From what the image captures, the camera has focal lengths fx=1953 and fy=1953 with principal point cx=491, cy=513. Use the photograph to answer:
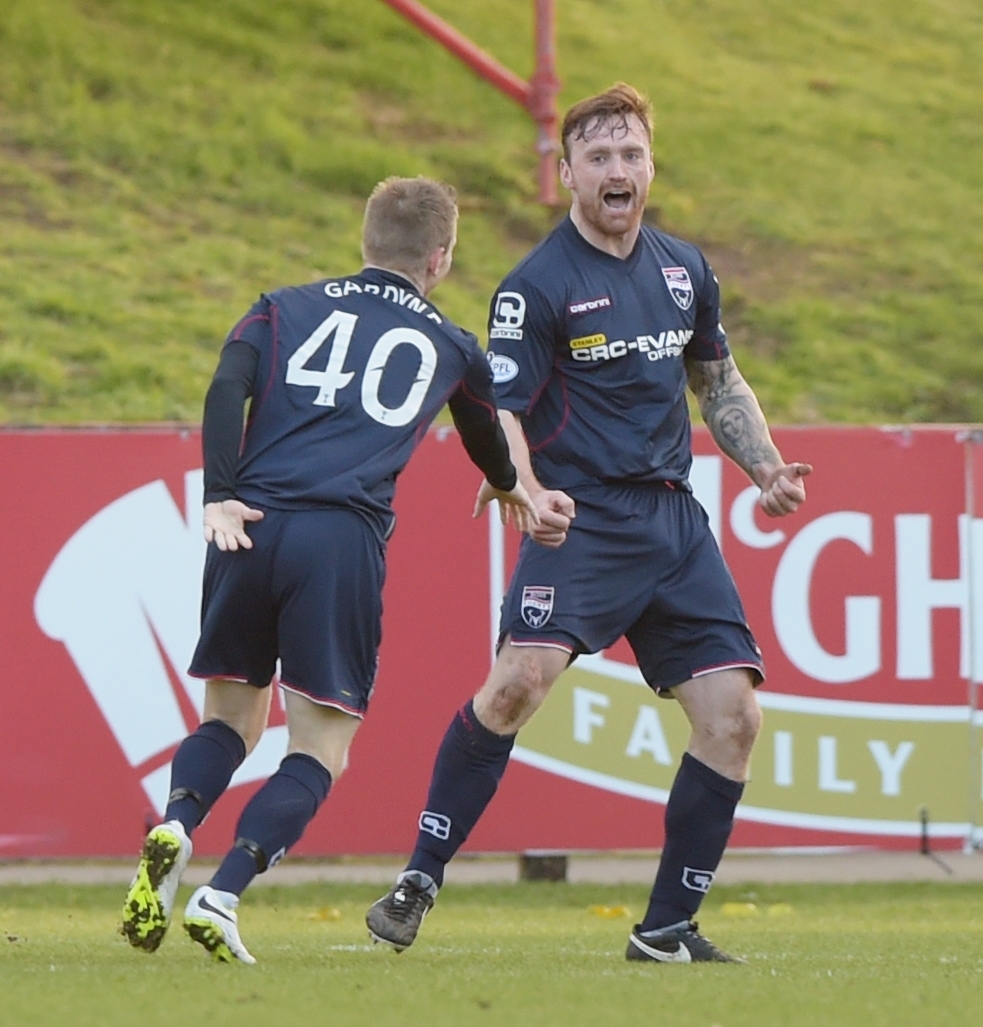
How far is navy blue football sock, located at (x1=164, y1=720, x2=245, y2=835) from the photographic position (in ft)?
15.6

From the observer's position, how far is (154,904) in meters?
4.43

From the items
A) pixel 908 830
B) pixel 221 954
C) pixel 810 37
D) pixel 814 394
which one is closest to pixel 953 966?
pixel 221 954

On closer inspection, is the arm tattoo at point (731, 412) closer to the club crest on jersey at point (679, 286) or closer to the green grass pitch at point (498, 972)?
the club crest on jersey at point (679, 286)

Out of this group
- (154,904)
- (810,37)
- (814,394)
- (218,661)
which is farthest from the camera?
(810,37)

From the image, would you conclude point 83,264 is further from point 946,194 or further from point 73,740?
point 946,194

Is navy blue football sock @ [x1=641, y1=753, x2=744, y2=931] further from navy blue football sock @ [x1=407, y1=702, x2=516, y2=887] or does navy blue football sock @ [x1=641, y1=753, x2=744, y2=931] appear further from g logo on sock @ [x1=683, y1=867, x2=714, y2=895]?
navy blue football sock @ [x1=407, y1=702, x2=516, y2=887]

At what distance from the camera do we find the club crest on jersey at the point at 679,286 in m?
5.50

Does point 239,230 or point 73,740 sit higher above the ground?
point 239,230

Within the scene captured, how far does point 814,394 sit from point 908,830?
503 centimetres

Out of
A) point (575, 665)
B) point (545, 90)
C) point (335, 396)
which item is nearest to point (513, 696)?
point (335, 396)

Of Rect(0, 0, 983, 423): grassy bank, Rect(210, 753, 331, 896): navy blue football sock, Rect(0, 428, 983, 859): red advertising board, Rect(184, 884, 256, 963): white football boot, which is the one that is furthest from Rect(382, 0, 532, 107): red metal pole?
Rect(184, 884, 256, 963): white football boot

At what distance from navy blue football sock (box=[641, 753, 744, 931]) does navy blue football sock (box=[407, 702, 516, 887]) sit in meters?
0.51

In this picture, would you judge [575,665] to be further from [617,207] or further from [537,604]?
[617,207]

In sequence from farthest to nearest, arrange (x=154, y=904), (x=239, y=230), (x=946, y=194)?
(x=946, y=194)
(x=239, y=230)
(x=154, y=904)
